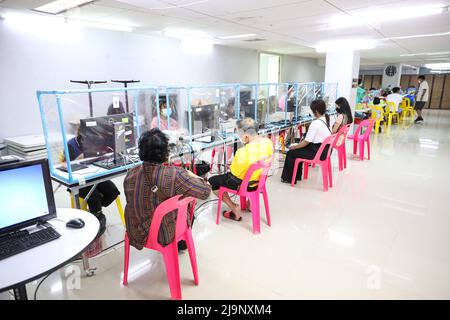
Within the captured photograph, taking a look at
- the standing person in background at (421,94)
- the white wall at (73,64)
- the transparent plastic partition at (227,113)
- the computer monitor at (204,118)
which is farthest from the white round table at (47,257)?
the standing person in background at (421,94)

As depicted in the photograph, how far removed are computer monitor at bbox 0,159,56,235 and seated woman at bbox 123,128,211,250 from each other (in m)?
0.40

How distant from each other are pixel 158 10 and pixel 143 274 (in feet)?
9.37

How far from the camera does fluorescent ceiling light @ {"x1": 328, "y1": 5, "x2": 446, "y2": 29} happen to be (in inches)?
124

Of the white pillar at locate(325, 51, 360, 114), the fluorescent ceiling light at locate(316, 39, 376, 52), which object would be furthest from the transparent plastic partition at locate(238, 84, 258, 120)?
the white pillar at locate(325, 51, 360, 114)

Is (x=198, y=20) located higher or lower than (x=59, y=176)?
higher

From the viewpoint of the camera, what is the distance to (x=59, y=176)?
6.70 feet

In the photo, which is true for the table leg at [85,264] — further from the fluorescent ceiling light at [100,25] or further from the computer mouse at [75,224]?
the fluorescent ceiling light at [100,25]

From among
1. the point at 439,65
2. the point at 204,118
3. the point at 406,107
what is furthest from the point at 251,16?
the point at 439,65

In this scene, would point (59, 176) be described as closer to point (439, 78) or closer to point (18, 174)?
point (18, 174)

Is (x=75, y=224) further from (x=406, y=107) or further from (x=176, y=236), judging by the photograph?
(x=406, y=107)

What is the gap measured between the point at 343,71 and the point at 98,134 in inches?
236

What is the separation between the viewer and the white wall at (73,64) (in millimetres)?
3830
